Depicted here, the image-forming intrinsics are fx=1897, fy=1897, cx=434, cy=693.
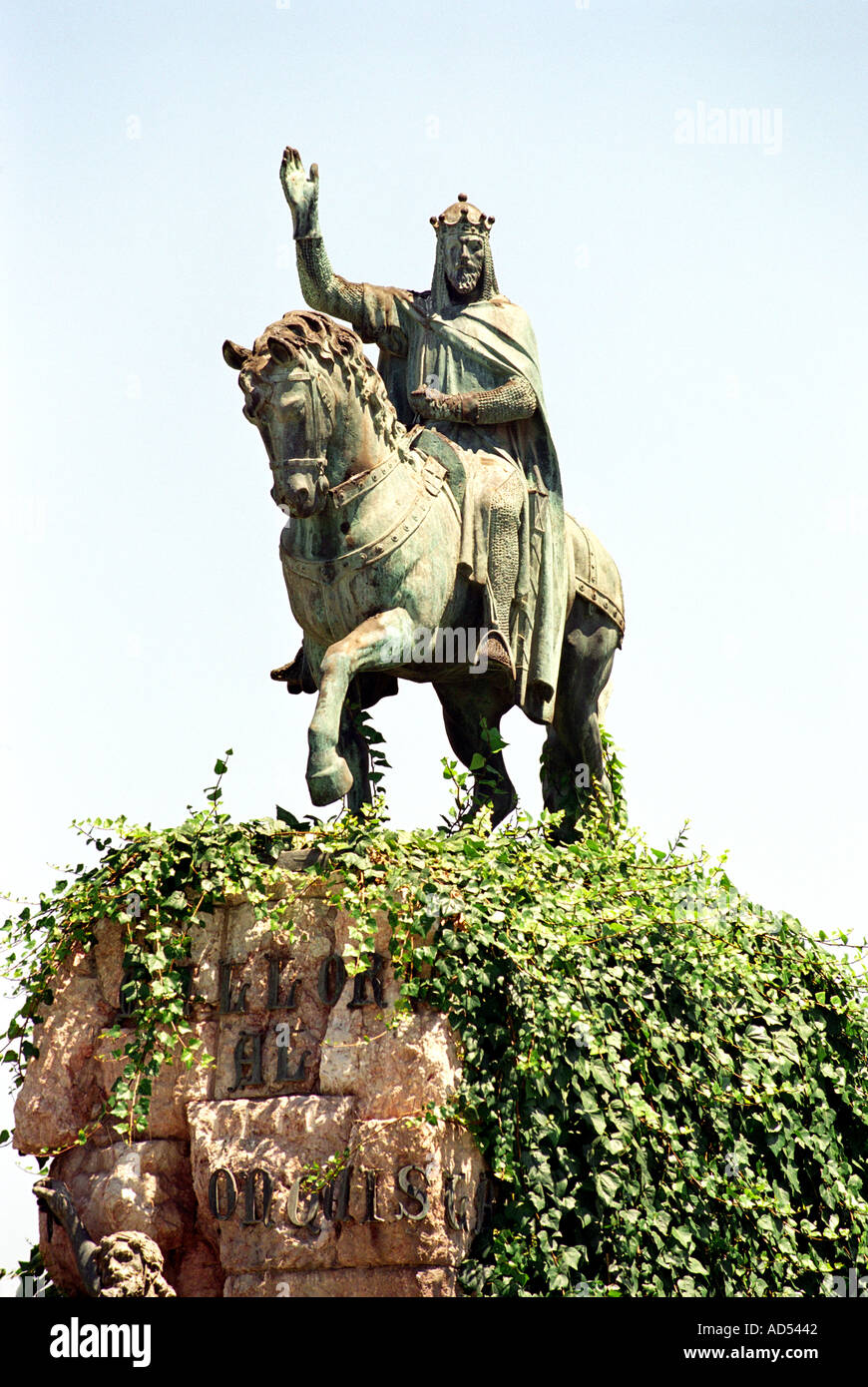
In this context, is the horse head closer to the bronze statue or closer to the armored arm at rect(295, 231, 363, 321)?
the bronze statue

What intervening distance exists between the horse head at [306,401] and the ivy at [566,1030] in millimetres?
1418

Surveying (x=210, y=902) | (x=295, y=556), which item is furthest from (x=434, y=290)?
(x=210, y=902)

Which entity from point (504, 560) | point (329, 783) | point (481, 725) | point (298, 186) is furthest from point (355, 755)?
point (298, 186)

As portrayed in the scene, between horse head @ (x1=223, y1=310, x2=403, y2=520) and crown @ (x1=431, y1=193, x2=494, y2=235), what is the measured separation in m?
1.61

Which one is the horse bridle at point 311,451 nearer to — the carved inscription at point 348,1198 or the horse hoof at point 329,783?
the horse hoof at point 329,783

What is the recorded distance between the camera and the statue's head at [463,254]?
9.78 meters

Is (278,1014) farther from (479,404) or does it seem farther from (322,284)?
(322,284)

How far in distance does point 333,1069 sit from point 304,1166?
0.38 m

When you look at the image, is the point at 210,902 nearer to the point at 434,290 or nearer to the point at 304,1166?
the point at 304,1166

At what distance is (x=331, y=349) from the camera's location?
832cm

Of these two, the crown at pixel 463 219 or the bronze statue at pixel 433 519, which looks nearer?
the bronze statue at pixel 433 519

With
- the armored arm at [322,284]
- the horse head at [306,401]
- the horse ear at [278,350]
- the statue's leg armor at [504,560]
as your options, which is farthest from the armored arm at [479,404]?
the horse ear at [278,350]

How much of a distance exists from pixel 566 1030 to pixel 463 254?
4281 mm
